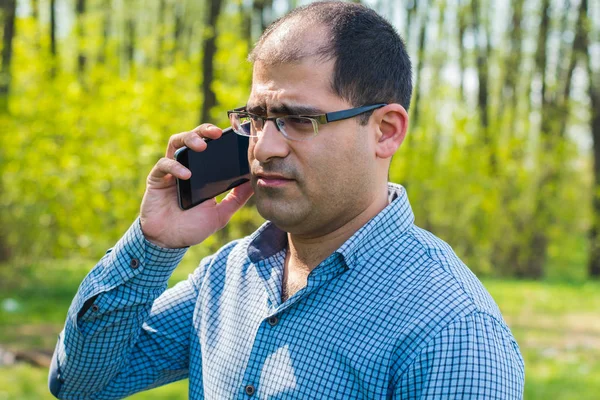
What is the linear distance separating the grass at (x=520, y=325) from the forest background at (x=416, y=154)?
0.03m

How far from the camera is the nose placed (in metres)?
2.07

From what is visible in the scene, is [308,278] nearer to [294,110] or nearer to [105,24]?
[294,110]

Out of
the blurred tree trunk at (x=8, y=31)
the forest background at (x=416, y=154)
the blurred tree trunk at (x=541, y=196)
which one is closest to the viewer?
the forest background at (x=416, y=154)

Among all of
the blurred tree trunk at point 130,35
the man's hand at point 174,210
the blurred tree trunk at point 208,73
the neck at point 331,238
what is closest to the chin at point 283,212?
the neck at point 331,238

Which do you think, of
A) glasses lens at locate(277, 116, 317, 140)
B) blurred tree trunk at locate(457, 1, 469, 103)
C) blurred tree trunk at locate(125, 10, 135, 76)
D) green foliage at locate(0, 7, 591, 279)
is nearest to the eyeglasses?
glasses lens at locate(277, 116, 317, 140)

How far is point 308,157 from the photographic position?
6.75ft

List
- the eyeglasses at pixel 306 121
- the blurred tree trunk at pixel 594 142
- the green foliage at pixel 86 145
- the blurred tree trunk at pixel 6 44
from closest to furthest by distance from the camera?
1. the eyeglasses at pixel 306 121
2. the green foliage at pixel 86 145
3. the blurred tree trunk at pixel 6 44
4. the blurred tree trunk at pixel 594 142

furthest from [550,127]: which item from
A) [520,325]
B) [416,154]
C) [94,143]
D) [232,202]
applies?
[232,202]

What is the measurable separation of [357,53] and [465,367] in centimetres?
89

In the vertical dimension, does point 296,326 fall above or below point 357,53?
below

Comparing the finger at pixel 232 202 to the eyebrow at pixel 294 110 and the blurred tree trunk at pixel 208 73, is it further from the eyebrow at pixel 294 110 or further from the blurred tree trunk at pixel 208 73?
the blurred tree trunk at pixel 208 73

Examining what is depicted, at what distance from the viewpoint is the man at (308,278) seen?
1.81 metres

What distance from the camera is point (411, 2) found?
20516 millimetres

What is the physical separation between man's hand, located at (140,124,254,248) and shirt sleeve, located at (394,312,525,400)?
854 mm
